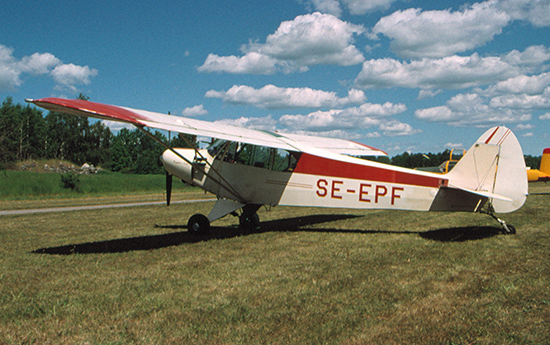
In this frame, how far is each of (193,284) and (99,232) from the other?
6.06 meters

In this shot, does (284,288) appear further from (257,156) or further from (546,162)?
(546,162)

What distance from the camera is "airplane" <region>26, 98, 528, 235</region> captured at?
7695 mm

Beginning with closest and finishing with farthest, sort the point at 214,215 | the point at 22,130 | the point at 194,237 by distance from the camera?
the point at 194,237
the point at 214,215
the point at 22,130

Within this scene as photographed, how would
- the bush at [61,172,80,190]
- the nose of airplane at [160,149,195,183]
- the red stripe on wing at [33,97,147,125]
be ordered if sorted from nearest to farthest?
the red stripe on wing at [33,97,147,125], the nose of airplane at [160,149,195,183], the bush at [61,172,80,190]

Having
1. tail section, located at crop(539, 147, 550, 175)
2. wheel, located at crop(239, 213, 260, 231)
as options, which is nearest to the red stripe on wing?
wheel, located at crop(239, 213, 260, 231)

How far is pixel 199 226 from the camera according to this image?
8891mm

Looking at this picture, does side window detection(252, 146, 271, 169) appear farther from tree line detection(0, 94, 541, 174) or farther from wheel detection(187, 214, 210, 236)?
tree line detection(0, 94, 541, 174)

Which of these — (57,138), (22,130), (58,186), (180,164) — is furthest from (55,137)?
(180,164)

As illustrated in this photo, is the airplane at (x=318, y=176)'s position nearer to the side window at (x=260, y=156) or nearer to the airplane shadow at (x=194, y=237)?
the side window at (x=260, y=156)

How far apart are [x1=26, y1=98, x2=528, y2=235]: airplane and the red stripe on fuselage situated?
2 cm

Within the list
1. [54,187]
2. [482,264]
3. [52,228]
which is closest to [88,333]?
[482,264]

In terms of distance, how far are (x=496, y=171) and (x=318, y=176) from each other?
3606 mm

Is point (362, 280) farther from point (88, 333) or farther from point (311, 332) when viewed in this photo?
point (88, 333)

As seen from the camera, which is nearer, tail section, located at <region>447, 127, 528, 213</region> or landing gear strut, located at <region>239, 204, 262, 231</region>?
tail section, located at <region>447, 127, 528, 213</region>
